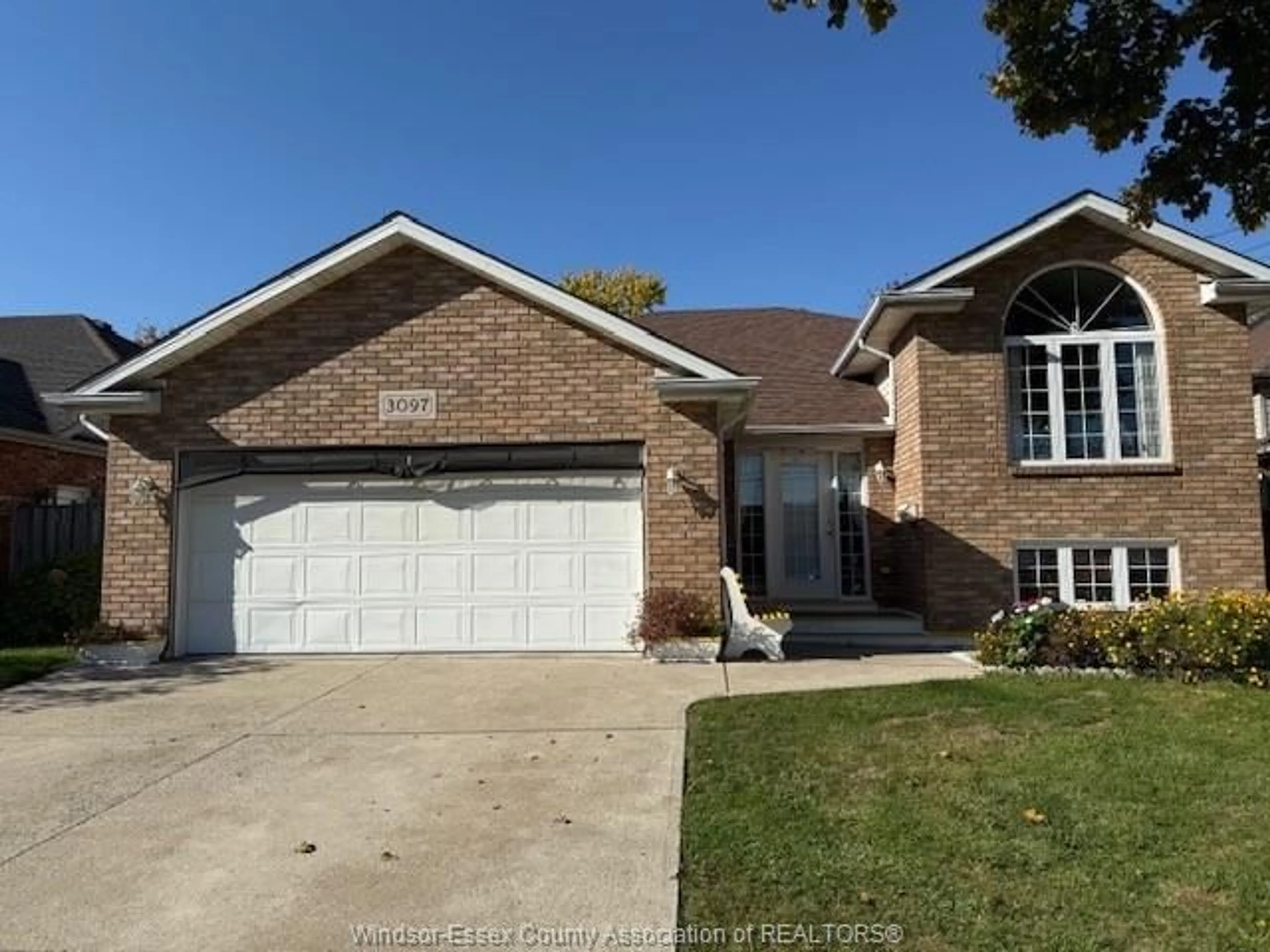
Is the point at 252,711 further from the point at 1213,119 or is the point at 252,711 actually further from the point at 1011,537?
the point at 1011,537

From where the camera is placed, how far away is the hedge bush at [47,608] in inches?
552

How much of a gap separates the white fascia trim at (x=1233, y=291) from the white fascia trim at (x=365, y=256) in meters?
6.56

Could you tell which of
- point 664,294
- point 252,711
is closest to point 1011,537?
point 252,711

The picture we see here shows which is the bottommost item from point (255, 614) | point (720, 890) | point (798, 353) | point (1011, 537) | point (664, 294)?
point (720, 890)

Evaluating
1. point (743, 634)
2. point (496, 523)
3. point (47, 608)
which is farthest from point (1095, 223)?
point (47, 608)

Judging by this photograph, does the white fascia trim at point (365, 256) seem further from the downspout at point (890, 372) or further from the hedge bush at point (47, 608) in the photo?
the downspout at point (890, 372)

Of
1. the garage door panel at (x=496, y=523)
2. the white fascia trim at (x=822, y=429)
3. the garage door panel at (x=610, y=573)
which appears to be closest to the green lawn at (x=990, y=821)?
the garage door panel at (x=610, y=573)

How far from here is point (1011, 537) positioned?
12.9m

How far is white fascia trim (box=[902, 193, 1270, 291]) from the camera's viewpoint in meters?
12.9

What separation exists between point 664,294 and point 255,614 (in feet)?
89.0

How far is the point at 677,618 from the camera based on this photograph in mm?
11117

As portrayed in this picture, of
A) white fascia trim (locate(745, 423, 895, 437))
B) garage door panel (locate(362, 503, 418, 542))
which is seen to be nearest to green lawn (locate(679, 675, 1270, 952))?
garage door panel (locate(362, 503, 418, 542))

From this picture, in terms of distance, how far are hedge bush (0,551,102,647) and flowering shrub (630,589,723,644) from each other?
320 inches

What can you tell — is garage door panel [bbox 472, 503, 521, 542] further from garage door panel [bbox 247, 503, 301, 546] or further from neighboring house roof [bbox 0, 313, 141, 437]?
neighboring house roof [bbox 0, 313, 141, 437]
